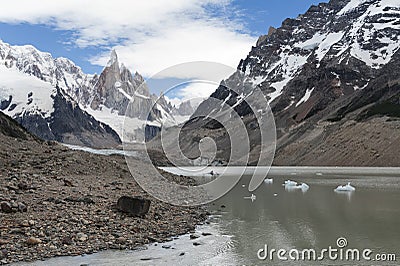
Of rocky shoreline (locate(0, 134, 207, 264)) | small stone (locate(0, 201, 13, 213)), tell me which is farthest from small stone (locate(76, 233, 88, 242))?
small stone (locate(0, 201, 13, 213))

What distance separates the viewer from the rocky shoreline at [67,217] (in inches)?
779

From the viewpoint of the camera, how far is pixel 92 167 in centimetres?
4522

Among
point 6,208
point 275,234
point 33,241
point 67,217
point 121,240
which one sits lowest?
point 275,234

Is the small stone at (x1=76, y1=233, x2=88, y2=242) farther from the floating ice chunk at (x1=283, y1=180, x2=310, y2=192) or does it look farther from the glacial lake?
the floating ice chunk at (x1=283, y1=180, x2=310, y2=192)

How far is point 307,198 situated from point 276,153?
12135 centimetres

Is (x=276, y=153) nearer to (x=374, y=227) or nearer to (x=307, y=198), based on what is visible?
(x=307, y=198)

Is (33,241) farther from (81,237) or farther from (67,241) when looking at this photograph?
(81,237)

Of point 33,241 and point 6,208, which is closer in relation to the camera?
point 33,241

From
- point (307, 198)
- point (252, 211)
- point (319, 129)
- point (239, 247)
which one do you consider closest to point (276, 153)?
point (319, 129)

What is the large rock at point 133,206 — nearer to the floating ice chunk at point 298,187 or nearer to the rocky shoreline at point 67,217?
the rocky shoreline at point 67,217

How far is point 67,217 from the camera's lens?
2352 centimetres

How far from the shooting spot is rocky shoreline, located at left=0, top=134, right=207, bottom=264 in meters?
19.8

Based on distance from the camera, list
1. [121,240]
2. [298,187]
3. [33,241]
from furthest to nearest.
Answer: [298,187] → [121,240] → [33,241]

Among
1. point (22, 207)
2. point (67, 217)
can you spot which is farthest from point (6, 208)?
point (67, 217)
